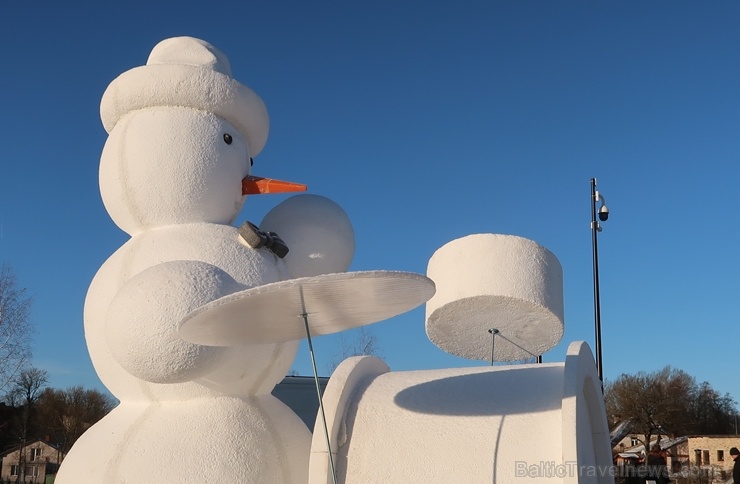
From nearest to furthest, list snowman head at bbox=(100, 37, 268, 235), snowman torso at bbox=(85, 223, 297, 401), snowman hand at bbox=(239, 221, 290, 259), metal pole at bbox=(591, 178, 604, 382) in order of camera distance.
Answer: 1. snowman torso at bbox=(85, 223, 297, 401)
2. snowman hand at bbox=(239, 221, 290, 259)
3. snowman head at bbox=(100, 37, 268, 235)
4. metal pole at bbox=(591, 178, 604, 382)

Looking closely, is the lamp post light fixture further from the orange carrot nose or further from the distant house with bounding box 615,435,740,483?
the distant house with bounding box 615,435,740,483

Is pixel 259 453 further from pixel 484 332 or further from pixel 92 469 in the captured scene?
pixel 484 332

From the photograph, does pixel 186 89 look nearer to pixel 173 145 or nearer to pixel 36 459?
pixel 173 145

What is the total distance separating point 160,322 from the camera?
4895 mm

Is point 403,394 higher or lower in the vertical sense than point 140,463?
higher

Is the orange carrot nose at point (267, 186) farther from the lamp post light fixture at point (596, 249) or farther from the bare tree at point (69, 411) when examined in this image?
the bare tree at point (69, 411)

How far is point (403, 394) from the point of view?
556cm

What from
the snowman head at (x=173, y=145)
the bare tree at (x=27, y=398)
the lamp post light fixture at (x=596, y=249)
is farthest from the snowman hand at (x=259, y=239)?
the bare tree at (x=27, y=398)

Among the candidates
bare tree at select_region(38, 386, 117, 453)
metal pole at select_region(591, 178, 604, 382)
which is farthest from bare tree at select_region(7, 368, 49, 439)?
metal pole at select_region(591, 178, 604, 382)

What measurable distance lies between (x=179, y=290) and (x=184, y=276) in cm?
11

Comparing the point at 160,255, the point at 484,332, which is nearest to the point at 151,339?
the point at 160,255

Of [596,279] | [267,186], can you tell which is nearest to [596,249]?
[596,279]

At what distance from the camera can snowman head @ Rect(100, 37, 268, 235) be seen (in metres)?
5.90

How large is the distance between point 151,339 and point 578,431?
2672 millimetres
